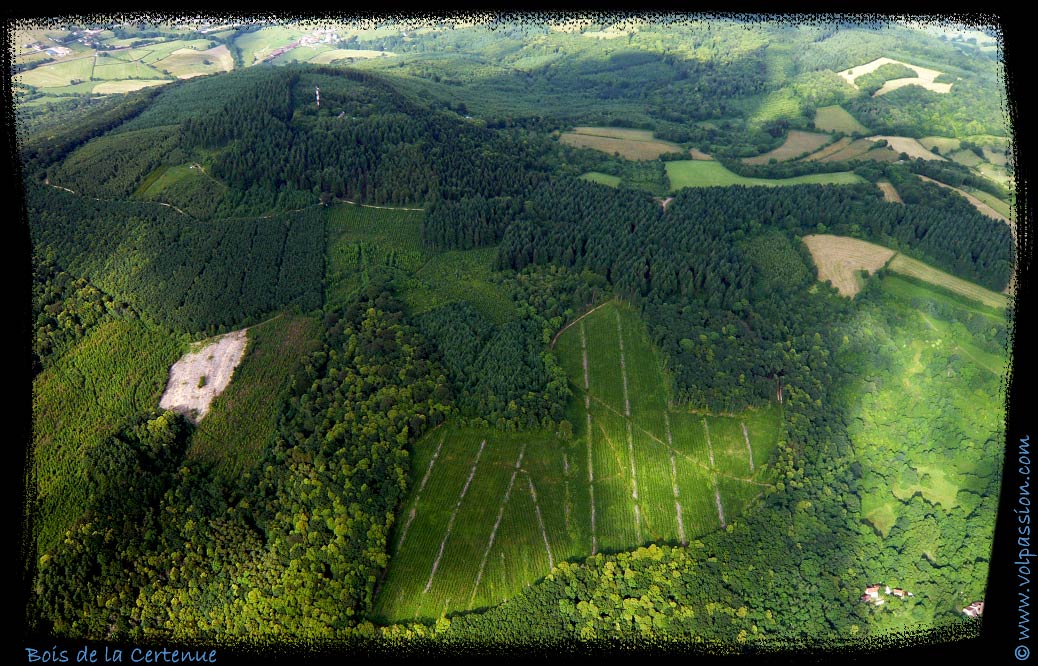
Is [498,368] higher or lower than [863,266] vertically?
lower

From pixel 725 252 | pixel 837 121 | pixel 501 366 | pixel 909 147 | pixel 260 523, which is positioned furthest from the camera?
pixel 837 121

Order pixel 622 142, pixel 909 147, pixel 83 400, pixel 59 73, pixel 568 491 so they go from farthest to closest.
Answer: pixel 59 73 → pixel 622 142 → pixel 909 147 → pixel 83 400 → pixel 568 491

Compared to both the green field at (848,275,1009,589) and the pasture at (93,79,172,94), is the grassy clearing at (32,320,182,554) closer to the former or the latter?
the green field at (848,275,1009,589)

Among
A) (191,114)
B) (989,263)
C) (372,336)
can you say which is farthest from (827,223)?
(191,114)

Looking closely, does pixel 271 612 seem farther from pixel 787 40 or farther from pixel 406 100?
pixel 787 40

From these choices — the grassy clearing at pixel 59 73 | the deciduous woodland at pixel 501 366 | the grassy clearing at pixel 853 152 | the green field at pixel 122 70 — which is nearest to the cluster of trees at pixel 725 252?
the deciduous woodland at pixel 501 366

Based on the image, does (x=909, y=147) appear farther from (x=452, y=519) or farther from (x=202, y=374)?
(x=202, y=374)

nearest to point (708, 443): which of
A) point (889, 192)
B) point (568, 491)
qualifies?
point (568, 491)
